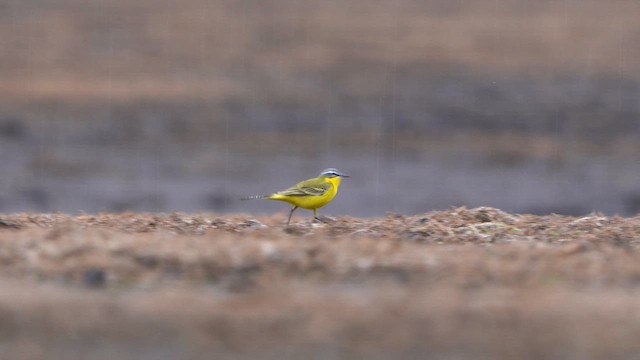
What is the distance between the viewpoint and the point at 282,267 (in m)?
11.0

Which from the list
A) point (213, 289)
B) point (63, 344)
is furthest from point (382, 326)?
point (63, 344)

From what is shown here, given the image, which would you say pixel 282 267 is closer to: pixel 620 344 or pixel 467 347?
pixel 467 347

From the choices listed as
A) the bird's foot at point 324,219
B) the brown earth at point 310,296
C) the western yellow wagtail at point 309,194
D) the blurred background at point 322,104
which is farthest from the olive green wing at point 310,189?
the blurred background at point 322,104

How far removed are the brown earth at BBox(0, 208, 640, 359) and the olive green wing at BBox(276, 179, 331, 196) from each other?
5.28 ft

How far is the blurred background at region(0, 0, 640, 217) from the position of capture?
25.1 m

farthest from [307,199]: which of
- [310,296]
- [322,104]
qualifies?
[322,104]

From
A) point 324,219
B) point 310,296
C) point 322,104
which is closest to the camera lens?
point 310,296

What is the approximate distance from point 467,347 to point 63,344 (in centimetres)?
262

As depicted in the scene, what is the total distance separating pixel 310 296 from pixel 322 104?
2018 centimetres

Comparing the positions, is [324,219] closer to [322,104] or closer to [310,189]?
[310,189]

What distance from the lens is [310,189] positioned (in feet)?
47.6

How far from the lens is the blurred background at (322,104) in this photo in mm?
25078

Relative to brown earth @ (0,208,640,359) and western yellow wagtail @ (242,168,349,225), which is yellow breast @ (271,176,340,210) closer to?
western yellow wagtail @ (242,168,349,225)

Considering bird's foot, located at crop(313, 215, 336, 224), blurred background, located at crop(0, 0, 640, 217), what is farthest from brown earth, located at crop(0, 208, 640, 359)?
blurred background, located at crop(0, 0, 640, 217)
